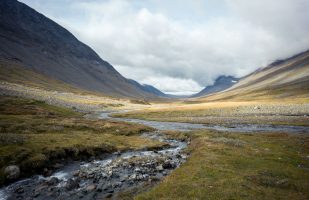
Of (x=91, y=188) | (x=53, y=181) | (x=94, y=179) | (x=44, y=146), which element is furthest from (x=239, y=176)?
(x=44, y=146)

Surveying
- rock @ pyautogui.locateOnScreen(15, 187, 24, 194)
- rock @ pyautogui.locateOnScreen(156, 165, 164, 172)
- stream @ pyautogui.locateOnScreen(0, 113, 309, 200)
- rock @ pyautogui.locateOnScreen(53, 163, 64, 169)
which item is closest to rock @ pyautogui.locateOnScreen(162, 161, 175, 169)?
stream @ pyautogui.locateOnScreen(0, 113, 309, 200)

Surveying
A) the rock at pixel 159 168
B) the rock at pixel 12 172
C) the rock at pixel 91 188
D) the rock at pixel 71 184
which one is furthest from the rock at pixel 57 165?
the rock at pixel 159 168

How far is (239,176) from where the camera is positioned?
81.8ft

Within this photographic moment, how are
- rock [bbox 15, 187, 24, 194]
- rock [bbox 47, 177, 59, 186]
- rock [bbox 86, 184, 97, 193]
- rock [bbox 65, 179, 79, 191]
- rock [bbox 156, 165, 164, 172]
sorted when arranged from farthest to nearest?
rock [bbox 156, 165, 164, 172] → rock [bbox 47, 177, 59, 186] → rock [bbox 65, 179, 79, 191] → rock [bbox 15, 187, 24, 194] → rock [bbox 86, 184, 97, 193]

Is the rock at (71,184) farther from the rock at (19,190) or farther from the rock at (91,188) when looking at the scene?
the rock at (19,190)

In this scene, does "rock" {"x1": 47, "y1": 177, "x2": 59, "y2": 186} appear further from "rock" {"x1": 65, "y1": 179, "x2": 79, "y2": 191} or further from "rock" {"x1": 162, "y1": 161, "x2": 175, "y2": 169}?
"rock" {"x1": 162, "y1": 161, "x2": 175, "y2": 169}

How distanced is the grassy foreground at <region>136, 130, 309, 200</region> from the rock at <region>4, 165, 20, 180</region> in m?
14.1

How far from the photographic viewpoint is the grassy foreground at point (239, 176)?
21.1m

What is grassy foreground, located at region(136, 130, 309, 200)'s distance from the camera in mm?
21094

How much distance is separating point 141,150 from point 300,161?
2202 centimetres

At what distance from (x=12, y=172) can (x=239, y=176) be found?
22792 millimetres

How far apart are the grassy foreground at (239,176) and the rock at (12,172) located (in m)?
14.1

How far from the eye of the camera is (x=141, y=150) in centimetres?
4122

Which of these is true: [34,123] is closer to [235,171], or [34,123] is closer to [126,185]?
[126,185]
